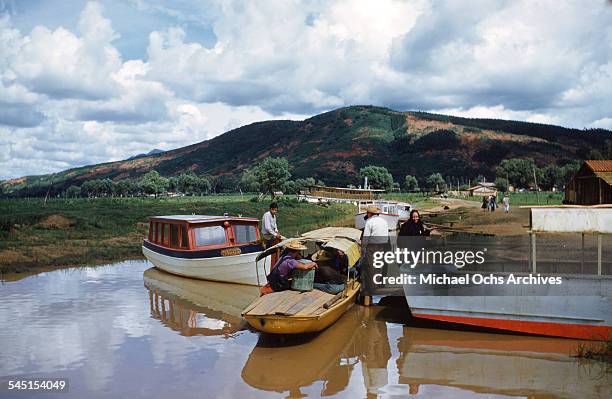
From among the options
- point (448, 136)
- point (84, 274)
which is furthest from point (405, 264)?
point (448, 136)

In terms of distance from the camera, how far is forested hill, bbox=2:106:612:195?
122250 millimetres

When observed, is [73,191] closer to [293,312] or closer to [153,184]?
[153,184]

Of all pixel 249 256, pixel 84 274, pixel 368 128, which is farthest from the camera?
pixel 368 128

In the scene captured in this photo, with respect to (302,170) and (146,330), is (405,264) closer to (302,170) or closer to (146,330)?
(146,330)

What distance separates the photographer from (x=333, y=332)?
1136 centimetres

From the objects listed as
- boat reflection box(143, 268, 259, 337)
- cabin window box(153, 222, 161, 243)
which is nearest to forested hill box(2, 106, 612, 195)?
cabin window box(153, 222, 161, 243)

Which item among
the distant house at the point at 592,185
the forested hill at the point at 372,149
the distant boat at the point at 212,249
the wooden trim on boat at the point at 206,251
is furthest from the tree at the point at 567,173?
the wooden trim on boat at the point at 206,251

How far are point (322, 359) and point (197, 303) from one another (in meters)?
5.65

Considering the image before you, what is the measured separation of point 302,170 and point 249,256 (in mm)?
Answer: 114123

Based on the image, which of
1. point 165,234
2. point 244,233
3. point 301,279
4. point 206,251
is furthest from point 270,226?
point 301,279

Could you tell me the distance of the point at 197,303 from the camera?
1436 cm

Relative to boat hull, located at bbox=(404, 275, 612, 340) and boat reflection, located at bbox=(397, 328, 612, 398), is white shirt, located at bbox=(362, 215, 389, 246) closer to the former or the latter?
boat hull, located at bbox=(404, 275, 612, 340)

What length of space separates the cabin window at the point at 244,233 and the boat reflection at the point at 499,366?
23.8 ft

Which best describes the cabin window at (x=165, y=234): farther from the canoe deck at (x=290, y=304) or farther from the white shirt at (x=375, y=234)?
the canoe deck at (x=290, y=304)
